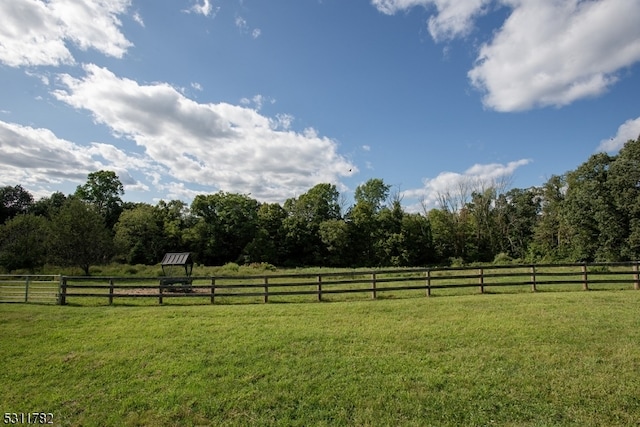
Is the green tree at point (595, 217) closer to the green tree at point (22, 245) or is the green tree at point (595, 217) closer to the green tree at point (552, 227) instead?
the green tree at point (552, 227)

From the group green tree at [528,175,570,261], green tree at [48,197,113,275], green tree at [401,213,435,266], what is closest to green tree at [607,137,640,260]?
green tree at [528,175,570,261]

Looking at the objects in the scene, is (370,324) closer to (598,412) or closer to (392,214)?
(598,412)

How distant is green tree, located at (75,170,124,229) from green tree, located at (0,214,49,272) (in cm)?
1583

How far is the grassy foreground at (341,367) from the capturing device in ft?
15.4

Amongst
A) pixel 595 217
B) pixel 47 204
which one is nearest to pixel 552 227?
pixel 595 217

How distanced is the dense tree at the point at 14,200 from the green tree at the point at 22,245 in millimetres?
35152

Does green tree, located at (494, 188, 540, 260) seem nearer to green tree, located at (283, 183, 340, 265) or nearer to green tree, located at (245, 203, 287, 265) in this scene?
green tree, located at (283, 183, 340, 265)

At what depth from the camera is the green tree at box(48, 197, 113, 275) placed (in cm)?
2898

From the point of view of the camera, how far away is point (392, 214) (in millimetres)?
50281

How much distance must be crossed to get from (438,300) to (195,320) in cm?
737

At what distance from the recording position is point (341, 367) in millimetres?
5930

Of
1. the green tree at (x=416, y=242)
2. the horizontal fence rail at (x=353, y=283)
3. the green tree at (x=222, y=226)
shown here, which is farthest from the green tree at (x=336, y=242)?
the horizontal fence rail at (x=353, y=283)

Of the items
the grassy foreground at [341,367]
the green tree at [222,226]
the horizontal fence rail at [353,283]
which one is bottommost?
the grassy foreground at [341,367]

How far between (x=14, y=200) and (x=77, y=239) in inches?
2167
